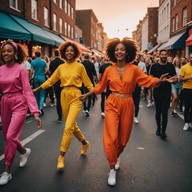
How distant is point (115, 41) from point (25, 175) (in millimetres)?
2511

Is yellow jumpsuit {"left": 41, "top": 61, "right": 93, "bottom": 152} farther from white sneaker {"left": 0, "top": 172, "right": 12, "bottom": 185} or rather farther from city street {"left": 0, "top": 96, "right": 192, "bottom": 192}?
white sneaker {"left": 0, "top": 172, "right": 12, "bottom": 185}

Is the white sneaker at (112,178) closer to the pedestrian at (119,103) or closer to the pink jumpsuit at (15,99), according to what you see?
the pedestrian at (119,103)

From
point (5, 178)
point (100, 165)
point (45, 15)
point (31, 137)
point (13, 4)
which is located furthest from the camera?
point (45, 15)

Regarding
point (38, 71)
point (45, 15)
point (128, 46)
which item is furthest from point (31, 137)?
point (45, 15)

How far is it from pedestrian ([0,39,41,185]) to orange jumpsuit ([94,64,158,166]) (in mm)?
1039

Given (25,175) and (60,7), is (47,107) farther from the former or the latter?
(60,7)

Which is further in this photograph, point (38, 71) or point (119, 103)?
point (38, 71)

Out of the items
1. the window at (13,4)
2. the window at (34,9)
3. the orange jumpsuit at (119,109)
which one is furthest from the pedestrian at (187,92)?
the window at (34,9)

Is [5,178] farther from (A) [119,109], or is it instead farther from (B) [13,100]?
(A) [119,109]

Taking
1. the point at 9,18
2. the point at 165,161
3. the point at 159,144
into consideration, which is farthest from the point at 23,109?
the point at 9,18

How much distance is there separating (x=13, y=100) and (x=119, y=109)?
1551 mm

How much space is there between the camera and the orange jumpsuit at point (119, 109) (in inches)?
156

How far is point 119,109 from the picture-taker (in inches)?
160

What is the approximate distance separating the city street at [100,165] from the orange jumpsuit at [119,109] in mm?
482
